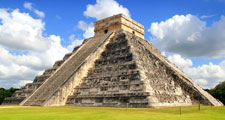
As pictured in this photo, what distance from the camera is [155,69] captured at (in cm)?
1841

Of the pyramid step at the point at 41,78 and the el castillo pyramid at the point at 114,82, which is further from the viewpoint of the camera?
the pyramid step at the point at 41,78

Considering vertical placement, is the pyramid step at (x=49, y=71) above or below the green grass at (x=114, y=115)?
above

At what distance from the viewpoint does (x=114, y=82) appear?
15758 millimetres

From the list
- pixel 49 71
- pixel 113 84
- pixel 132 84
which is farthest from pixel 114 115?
pixel 49 71

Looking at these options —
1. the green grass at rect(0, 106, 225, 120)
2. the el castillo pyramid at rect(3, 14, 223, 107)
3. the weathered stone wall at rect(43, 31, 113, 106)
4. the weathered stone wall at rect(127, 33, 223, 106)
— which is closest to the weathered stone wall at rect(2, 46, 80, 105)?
the el castillo pyramid at rect(3, 14, 223, 107)

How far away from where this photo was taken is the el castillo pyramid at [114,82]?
14.6 metres

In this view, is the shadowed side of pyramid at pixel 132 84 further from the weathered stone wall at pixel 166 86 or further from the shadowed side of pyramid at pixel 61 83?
the shadowed side of pyramid at pixel 61 83

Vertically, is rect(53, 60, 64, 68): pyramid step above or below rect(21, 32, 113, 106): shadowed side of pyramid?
above

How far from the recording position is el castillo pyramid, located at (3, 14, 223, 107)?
1457 centimetres

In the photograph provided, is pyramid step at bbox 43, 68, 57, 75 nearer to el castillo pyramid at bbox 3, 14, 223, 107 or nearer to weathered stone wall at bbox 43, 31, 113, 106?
el castillo pyramid at bbox 3, 14, 223, 107

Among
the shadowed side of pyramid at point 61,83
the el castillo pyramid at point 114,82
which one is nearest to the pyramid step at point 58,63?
the el castillo pyramid at point 114,82

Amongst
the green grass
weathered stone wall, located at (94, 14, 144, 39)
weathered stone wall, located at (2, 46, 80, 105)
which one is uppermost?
weathered stone wall, located at (94, 14, 144, 39)

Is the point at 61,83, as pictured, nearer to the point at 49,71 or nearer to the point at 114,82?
the point at 114,82

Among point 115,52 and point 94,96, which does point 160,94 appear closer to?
point 94,96
